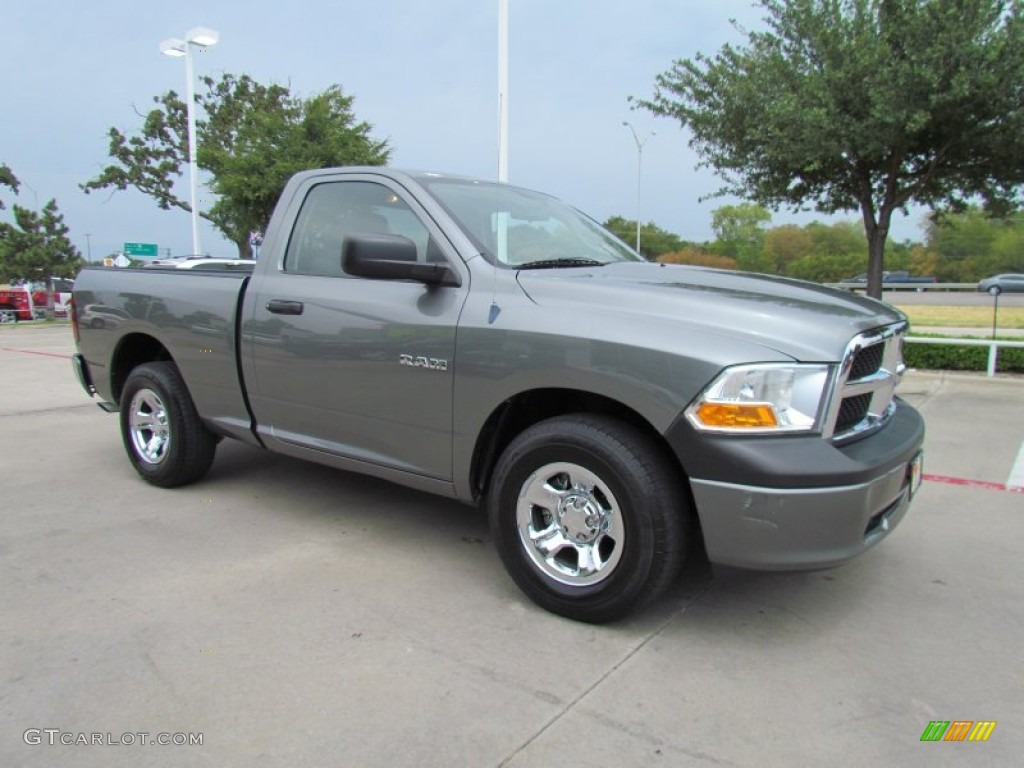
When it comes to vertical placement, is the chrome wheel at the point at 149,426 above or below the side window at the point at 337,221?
below

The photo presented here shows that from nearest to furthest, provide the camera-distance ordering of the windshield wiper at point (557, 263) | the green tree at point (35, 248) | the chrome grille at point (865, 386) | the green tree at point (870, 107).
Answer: the chrome grille at point (865, 386), the windshield wiper at point (557, 263), the green tree at point (870, 107), the green tree at point (35, 248)

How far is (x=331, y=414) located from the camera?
3742mm

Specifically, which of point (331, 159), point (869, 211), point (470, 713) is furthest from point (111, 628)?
point (331, 159)

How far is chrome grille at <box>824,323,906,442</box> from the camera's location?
2.65 meters

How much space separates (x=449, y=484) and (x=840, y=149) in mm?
9790

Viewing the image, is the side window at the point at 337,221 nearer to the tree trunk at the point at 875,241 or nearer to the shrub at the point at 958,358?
the shrub at the point at 958,358

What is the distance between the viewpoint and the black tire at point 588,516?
9.01 feet

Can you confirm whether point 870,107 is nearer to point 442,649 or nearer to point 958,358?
point 958,358

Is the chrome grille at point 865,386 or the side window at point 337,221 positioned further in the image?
the side window at point 337,221

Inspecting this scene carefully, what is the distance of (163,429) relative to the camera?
472 centimetres

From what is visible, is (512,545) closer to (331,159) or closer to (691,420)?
(691,420)

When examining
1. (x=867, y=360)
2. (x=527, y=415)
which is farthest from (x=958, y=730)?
(x=527, y=415)

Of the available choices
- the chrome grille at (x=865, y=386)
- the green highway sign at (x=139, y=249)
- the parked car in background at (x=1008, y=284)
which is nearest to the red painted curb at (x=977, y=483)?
the chrome grille at (x=865, y=386)

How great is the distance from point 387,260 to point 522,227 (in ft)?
2.94
